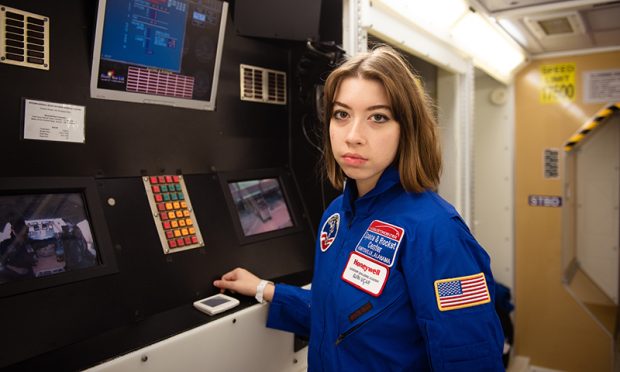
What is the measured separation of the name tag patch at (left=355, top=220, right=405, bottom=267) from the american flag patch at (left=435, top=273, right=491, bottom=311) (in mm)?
139

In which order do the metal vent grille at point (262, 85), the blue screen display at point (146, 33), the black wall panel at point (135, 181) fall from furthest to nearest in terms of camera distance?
the metal vent grille at point (262, 85) → the blue screen display at point (146, 33) → the black wall panel at point (135, 181)

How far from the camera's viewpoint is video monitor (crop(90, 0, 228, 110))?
140 centimetres

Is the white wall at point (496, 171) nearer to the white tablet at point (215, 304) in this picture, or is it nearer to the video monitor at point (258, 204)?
the video monitor at point (258, 204)

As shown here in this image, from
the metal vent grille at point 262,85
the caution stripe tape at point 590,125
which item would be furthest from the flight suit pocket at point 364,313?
the caution stripe tape at point 590,125

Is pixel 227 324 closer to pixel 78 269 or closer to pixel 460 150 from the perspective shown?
pixel 78 269

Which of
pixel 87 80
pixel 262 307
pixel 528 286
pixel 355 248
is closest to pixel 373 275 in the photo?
pixel 355 248

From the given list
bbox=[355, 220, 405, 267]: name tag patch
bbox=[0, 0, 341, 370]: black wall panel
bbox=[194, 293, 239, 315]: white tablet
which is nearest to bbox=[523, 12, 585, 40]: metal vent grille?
bbox=[0, 0, 341, 370]: black wall panel

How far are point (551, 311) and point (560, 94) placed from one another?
→ 1922 millimetres

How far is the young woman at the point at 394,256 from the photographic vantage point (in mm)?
1017

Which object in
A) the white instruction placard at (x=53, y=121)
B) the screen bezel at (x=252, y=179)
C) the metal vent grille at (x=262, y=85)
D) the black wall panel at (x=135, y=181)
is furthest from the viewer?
the metal vent grille at (x=262, y=85)

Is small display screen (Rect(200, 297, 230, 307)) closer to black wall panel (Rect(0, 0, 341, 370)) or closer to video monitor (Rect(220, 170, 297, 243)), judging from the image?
black wall panel (Rect(0, 0, 341, 370))

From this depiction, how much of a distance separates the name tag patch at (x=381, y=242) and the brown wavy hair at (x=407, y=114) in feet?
0.44

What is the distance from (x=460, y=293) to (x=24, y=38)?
1.37m

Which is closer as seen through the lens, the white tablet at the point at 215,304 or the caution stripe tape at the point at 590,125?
the white tablet at the point at 215,304
